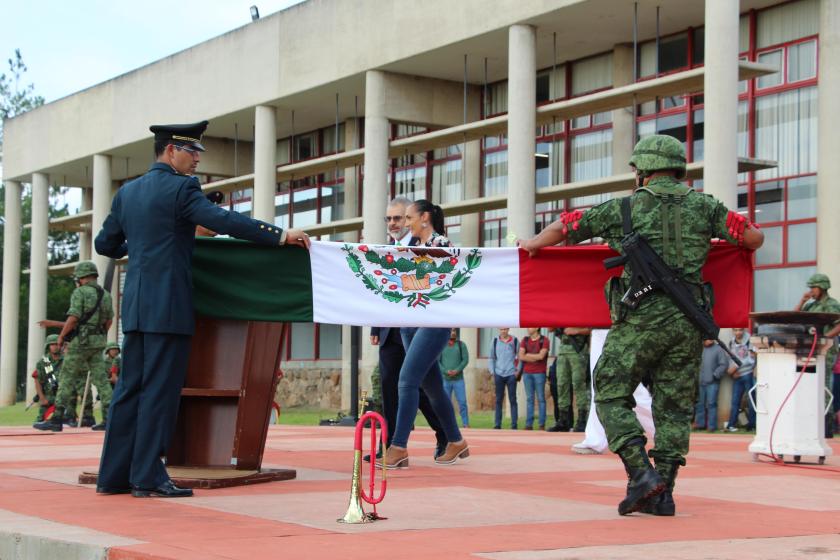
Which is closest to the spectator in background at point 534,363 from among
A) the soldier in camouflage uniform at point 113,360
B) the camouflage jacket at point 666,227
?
the soldier in camouflage uniform at point 113,360

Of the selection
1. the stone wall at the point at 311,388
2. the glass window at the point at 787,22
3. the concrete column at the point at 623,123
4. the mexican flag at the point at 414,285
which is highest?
the glass window at the point at 787,22

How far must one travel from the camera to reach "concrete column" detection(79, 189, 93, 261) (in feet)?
173

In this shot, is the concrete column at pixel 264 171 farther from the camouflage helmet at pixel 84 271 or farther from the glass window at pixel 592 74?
the camouflage helmet at pixel 84 271

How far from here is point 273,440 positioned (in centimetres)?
1444

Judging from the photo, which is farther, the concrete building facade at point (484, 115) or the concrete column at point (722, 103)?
the concrete building facade at point (484, 115)

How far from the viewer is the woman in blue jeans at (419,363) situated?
9609 mm

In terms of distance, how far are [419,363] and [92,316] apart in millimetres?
9027

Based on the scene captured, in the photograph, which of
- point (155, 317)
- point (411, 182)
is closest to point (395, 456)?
point (155, 317)

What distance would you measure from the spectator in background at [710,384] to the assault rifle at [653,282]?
48.8ft

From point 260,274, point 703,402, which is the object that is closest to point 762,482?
point 260,274

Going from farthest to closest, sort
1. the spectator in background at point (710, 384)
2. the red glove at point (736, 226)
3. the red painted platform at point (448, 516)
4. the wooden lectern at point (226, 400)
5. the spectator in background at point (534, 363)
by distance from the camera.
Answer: the spectator in background at point (534, 363) → the spectator in background at point (710, 384) → the wooden lectern at point (226, 400) → the red glove at point (736, 226) → the red painted platform at point (448, 516)

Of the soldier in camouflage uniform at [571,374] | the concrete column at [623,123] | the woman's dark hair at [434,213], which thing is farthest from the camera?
the concrete column at [623,123]

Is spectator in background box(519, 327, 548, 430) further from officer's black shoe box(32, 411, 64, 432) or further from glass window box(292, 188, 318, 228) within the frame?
glass window box(292, 188, 318, 228)

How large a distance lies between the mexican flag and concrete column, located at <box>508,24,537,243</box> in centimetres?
2035
